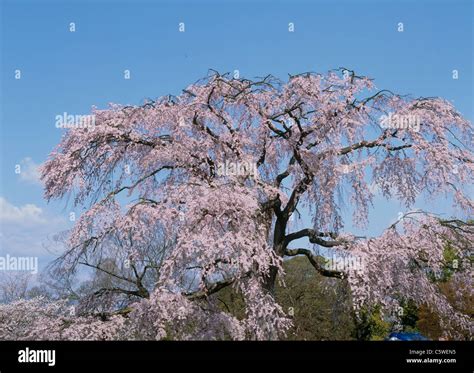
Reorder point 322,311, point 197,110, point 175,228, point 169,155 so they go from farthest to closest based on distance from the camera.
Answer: point 322,311 → point 197,110 → point 169,155 → point 175,228

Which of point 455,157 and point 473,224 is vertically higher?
point 455,157

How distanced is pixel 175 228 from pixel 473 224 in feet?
22.2

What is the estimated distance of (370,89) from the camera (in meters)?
12.9

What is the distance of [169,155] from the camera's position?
11.6 meters

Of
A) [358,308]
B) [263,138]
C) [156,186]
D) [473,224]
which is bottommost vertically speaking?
[358,308]

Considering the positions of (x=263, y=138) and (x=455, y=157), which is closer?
(x=455, y=157)

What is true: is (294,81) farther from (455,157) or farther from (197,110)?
(455,157)

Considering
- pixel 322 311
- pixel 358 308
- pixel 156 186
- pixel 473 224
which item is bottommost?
pixel 322 311

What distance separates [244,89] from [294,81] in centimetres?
119

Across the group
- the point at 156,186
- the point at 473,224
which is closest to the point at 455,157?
the point at 473,224

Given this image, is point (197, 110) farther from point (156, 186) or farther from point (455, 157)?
point (455, 157)
